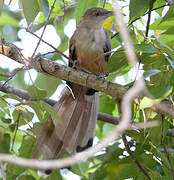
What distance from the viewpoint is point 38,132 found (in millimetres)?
2791

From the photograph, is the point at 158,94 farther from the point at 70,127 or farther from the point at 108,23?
the point at 108,23

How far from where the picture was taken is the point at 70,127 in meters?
3.58

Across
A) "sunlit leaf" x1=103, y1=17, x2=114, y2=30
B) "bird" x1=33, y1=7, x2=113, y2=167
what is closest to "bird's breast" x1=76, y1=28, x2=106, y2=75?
"bird" x1=33, y1=7, x2=113, y2=167

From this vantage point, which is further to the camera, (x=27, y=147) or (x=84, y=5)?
(x=84, y=5)

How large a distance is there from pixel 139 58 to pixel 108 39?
130 centimetres

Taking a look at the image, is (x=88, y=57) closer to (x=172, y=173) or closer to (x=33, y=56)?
(x=33, y=56)

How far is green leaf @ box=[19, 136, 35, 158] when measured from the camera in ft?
9.18

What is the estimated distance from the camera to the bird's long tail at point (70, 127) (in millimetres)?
3090

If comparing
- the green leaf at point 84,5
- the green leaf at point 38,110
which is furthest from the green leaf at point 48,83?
the green leaf at point 84,5

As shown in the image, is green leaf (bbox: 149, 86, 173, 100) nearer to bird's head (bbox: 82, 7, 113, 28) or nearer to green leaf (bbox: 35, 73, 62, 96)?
green leaf (bbox: 35, 73, 62, 96)

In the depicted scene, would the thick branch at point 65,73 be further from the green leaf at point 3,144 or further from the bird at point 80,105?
the green leaf at point 3,144

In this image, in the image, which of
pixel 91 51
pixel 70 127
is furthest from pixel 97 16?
pixel 70 127

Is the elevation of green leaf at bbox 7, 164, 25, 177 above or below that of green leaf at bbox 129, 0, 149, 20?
below

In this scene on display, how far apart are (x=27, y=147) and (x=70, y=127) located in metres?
0.83
